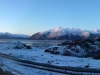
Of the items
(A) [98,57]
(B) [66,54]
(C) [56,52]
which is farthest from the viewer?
(C) [56,52]

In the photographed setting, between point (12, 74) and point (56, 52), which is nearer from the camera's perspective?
point (12, 74)

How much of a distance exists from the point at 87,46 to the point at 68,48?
10.9 ft

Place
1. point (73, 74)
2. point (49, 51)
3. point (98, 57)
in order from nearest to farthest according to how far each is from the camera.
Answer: point (73, 74) < point (98, 57) < point (49, 51)

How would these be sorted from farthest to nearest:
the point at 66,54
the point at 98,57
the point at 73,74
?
the point at 66,54, the point at 98,57, the point at 73,74

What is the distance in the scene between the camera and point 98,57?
28.4 meters

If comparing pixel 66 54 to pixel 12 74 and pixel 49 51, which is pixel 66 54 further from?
pixel 12 74

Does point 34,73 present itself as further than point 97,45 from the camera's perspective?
No

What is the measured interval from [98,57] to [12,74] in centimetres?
1525

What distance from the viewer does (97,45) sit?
36.4 meters

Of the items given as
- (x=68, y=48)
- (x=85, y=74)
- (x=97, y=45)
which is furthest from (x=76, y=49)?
(x=85, y=74)

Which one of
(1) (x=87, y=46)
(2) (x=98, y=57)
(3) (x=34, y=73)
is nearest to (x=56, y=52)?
(1) (x=87, y=46)

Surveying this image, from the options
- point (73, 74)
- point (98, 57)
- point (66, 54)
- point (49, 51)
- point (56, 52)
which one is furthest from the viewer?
point (49, 51)

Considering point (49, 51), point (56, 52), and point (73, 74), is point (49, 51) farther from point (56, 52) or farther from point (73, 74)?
point (73, 74)

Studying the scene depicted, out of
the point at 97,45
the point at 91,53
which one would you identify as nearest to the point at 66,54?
the point at 91,53
